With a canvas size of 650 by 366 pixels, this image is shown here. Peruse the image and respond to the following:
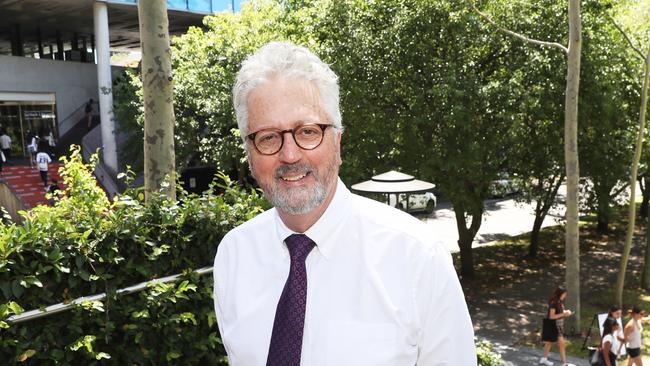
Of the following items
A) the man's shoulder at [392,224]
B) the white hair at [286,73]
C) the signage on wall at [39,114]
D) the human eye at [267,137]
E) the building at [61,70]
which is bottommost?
the man's shoulder at [392,224]

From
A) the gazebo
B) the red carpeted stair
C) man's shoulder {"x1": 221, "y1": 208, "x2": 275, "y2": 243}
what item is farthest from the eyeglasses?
the red carpeted stair

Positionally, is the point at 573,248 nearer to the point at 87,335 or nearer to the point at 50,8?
the point at 87,335

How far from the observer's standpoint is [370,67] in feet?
49.0

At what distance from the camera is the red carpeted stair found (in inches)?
877

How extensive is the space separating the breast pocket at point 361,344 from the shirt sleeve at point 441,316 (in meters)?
0.11

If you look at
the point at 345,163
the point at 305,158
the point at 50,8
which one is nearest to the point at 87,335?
the point at 305,158

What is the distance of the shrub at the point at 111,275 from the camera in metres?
3.90

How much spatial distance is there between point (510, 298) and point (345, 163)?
636 centimetres

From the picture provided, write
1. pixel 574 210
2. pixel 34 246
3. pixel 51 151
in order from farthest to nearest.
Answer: pixel 51 151 < pixel 574 210 < pixel 34 246

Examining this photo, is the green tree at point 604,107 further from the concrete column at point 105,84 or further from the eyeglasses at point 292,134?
the concrete column at point 105,84

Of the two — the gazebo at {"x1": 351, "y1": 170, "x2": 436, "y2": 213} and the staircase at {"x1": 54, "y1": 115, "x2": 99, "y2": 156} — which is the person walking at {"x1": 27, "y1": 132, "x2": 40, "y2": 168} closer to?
the staircase at {"x1": 54, "y1": 115, "x2": 99, "y2": 156}

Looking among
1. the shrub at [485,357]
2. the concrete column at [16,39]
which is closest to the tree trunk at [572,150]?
the shrub at [485,357]

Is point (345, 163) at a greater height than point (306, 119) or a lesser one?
lesser

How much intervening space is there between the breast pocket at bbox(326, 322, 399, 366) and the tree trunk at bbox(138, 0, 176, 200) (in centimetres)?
495
